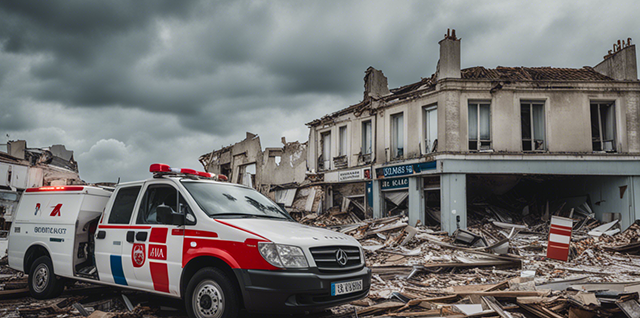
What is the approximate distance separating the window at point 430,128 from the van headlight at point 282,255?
14.7m

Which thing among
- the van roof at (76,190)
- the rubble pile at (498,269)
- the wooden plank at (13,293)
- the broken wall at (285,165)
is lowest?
the wooden plank at (13,293)

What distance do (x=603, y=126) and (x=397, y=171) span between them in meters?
8.77

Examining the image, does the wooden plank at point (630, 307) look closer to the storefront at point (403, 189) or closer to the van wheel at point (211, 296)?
the van wheel at point (211, 296)

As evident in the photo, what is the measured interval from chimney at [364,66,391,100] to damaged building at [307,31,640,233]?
95.0 inches

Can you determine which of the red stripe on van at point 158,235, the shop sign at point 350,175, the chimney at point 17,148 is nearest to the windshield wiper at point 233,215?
the red stripe on van at point 158,235

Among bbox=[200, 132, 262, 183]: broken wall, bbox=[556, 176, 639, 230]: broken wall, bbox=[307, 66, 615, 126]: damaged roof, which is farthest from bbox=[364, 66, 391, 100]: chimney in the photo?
bbox=[556, 176, 639, 230]: broken wall

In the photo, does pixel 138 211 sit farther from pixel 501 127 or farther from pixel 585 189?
pixel 585 189

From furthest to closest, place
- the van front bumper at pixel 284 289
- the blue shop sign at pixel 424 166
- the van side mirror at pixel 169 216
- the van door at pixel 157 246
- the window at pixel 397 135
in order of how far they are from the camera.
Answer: the window at pixel 397 135
the blue shop sign at pixel 424 166
the van door at pixel 157 246
the van side mirror at pixel 169 216
the van front bumper at pixel 284 289

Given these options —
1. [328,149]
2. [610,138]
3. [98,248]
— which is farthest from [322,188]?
[98,248]

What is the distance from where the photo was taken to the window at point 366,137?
2161 cm

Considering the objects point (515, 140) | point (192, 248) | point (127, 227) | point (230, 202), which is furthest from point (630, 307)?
point (515, 140)

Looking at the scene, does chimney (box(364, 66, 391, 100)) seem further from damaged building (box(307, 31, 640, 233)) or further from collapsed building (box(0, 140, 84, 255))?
collapsed building (box(0, 140, 84, 255))

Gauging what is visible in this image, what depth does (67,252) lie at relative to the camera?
6.95m

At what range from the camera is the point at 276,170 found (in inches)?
1080
